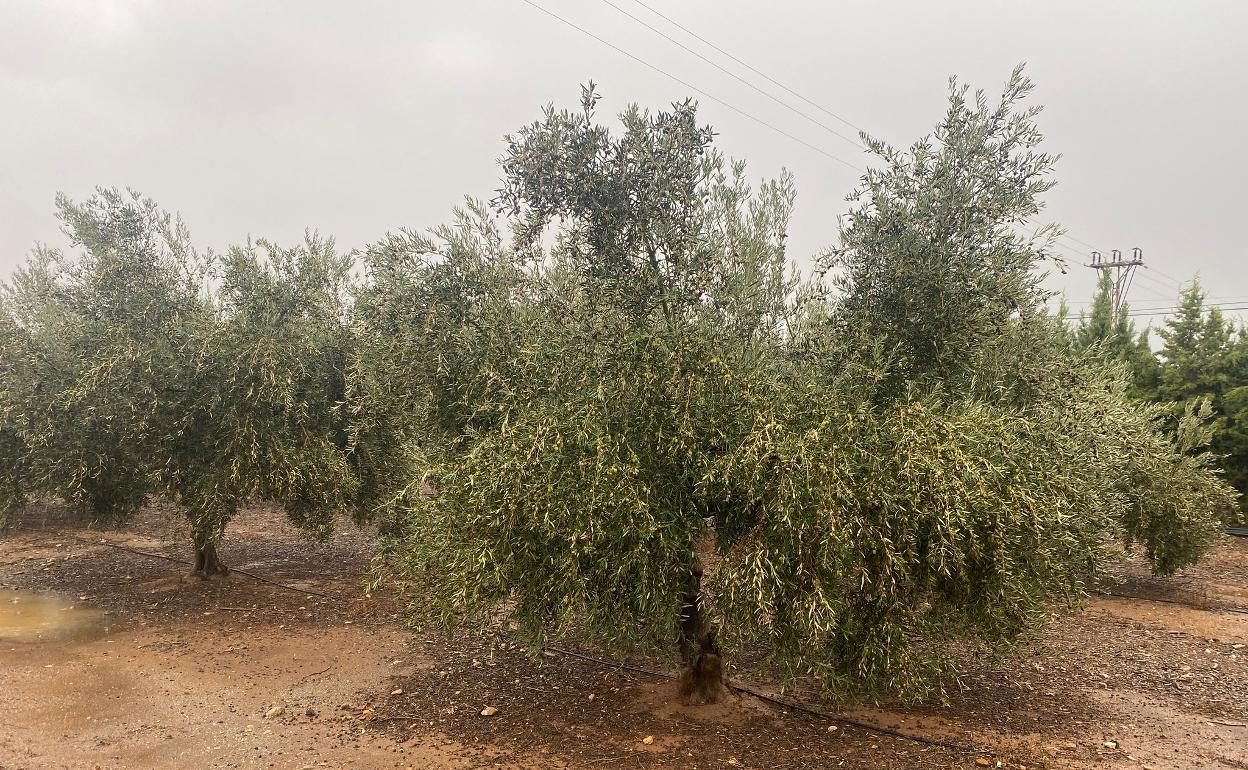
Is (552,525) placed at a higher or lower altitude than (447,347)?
lower

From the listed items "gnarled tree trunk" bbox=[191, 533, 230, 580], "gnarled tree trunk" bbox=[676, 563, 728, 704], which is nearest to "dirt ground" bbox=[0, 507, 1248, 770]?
"gnarled tree trunk" bbox=[676, 563, 728, 704]

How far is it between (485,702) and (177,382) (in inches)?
341

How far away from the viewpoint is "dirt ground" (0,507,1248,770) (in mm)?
9266

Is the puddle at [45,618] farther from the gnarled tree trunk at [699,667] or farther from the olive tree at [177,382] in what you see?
the gnarled tree trunk at [699,667]

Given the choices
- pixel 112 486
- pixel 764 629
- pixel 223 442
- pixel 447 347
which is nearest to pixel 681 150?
pixel 447 347

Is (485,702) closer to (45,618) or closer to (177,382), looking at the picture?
(177,382)

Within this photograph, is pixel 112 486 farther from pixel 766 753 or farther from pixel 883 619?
pixel 883 619

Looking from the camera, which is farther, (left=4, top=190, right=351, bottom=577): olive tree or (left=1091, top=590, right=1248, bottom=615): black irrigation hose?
(left=1091, top=590, right=1248, bottom=615): black irrigation hose

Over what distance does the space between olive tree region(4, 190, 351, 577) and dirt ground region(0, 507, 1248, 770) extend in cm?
238

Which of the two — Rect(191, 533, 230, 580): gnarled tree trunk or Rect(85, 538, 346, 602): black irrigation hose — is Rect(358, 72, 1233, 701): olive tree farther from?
Rect(191, 533, 230, 580): gnarled tree trunk

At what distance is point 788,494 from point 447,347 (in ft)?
15.4

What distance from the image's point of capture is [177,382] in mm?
14406

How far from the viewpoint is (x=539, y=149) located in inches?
364

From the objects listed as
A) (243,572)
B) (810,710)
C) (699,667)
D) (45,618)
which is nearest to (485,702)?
(699,667)
